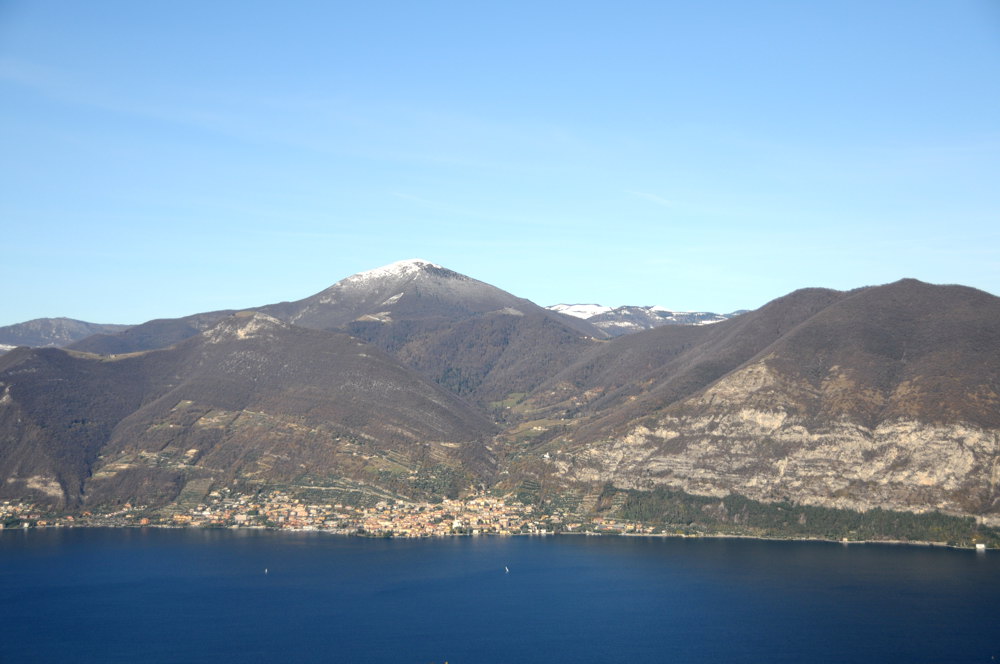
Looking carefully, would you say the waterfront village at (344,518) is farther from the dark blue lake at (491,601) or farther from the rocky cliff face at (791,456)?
the rocky cliff face at (791,456)

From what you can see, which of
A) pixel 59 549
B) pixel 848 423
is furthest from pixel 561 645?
pixel 59 549

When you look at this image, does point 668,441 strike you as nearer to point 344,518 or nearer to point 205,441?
point 344,518

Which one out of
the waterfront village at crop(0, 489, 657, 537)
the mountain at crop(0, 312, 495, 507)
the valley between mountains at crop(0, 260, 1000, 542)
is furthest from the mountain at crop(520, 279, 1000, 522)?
the mountain at crop(0, 312, 495, 507)

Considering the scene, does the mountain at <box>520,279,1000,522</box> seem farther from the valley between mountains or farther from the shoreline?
the shoreline

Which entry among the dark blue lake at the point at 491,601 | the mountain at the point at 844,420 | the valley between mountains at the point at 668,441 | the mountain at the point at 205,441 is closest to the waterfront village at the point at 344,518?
the valley between mountains at the point at 668,441

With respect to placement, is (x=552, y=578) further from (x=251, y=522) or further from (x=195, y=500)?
(x=195, y=500)

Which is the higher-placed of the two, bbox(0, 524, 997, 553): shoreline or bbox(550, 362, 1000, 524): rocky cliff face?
bbox(550, 362, 1000, 524): rocky cliff face
